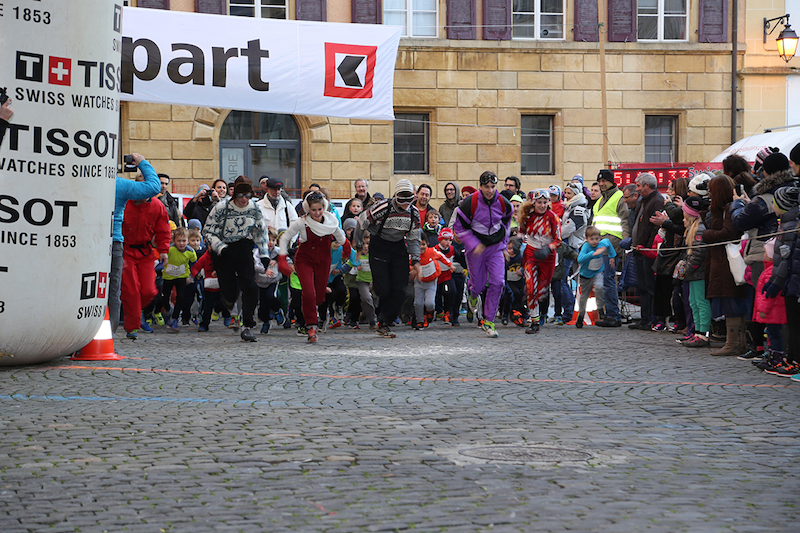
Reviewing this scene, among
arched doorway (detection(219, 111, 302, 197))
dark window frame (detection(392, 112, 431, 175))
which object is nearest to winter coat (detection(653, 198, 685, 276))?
dark window frame (detection(392, 112, 431, 175))

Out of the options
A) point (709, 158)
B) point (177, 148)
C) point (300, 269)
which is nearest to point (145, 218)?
point (300, 269)

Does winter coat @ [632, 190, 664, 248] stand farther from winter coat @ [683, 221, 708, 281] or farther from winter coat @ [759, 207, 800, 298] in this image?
winter coat @ [759, 207, 800, 298]

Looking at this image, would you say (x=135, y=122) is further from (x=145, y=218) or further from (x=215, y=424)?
(x=215, y=424)

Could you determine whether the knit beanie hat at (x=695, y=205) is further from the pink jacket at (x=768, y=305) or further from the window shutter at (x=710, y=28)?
the window shutter at (x=710, y=28)

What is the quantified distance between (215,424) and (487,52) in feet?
71.4

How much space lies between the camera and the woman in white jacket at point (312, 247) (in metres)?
12.5

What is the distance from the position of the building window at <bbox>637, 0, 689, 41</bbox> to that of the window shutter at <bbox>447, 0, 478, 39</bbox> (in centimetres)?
447

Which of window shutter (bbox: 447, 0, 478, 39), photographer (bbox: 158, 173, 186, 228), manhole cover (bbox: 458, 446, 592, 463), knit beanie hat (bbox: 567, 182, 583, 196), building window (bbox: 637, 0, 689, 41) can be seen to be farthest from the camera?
building window (bbox: 637, 0, 689, 41)

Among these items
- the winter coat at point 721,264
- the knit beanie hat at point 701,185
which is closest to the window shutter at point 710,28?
the knit beanie hat at point 701,185

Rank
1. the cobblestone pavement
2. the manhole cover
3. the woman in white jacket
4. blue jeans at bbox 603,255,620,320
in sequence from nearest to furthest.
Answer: the cobblestone pavement < the manhole cover < the woman in white jacket < blue jeans at bbox 603,255,620,320

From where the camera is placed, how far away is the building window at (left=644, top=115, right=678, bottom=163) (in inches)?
1122

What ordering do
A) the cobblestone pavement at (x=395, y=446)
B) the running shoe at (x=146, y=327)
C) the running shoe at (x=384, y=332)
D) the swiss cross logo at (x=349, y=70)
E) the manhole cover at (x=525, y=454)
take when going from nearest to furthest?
the cobblestone pavement at (x=395, y=446) < the manhole cover at (x=525, y=454) < the running shoe at (x=384, y=332) < the running shoe at (x=146, y=327) < the swiss cross logo at (x=349, y=70)

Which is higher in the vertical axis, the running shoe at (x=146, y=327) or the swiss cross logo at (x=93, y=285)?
the swiss cross logo at (x=93, y=285)

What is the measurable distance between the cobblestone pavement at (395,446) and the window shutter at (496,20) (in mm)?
18107
